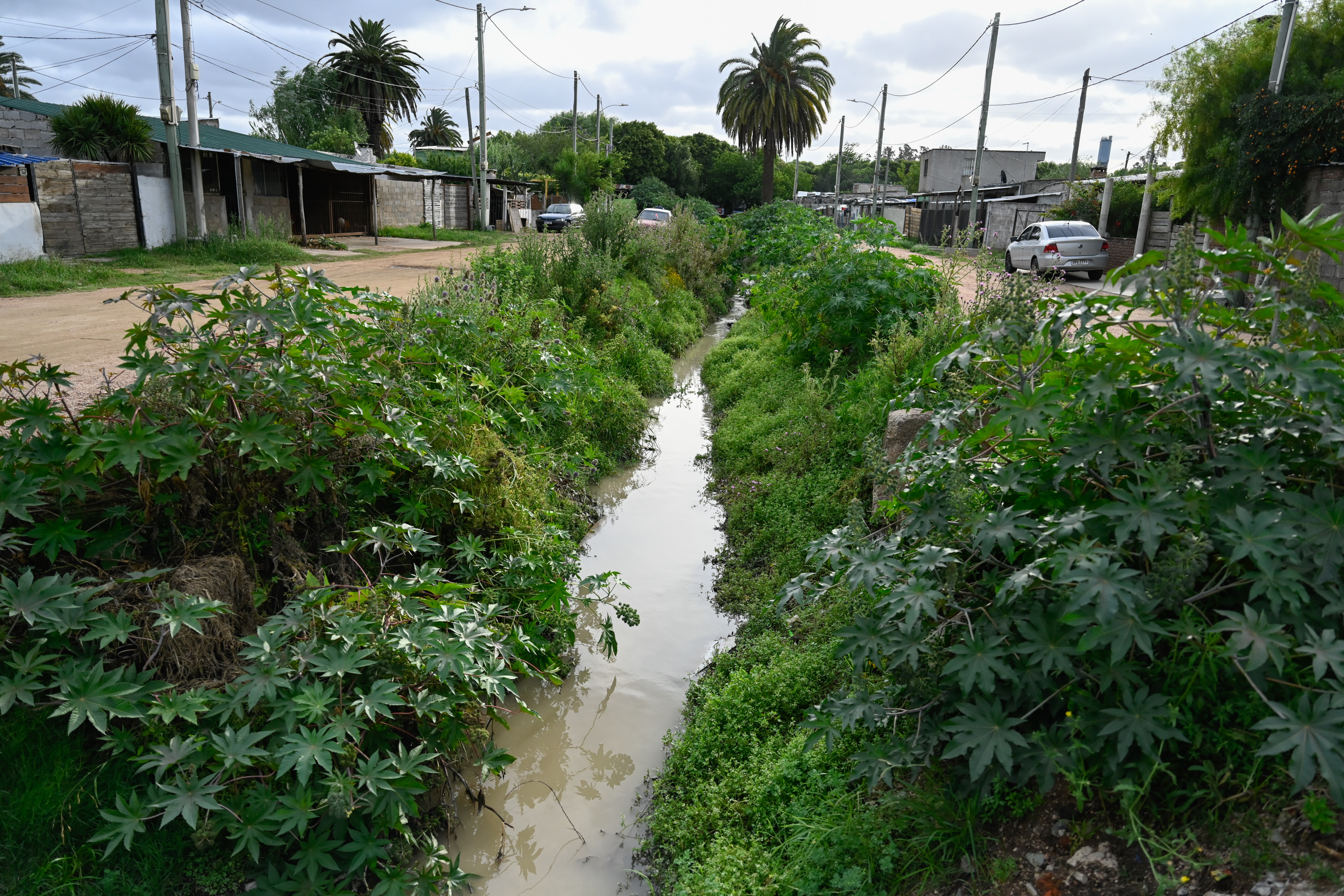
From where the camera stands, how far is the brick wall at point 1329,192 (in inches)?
535

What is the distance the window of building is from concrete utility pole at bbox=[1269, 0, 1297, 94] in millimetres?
22457

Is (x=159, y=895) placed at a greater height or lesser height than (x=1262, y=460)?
lesser

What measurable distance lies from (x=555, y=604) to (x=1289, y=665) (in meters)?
3.35

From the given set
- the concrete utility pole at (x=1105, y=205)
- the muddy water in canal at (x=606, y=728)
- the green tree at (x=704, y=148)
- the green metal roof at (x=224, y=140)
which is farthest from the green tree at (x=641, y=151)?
the muddy water in canal at (x=606, y=728)

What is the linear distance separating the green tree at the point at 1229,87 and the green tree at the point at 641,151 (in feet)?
139

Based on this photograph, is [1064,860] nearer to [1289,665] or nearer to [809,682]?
[1289,665]

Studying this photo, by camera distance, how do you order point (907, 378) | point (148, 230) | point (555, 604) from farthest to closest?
point (148, 230), point (907, 378), point (555, 604)

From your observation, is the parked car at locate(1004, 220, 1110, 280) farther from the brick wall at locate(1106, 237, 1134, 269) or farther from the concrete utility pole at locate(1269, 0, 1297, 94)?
the concrete utility pole at locate(1269, 0, 1297, 94)

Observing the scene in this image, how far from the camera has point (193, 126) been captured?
54.0ft

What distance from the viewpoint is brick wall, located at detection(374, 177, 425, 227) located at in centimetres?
3041

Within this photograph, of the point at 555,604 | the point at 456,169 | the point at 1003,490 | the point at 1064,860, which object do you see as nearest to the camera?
the point at 1064,860

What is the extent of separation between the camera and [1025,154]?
194 ft

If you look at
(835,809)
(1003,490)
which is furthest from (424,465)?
(1003,490)

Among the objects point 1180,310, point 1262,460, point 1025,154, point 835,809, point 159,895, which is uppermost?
point 1025,154
